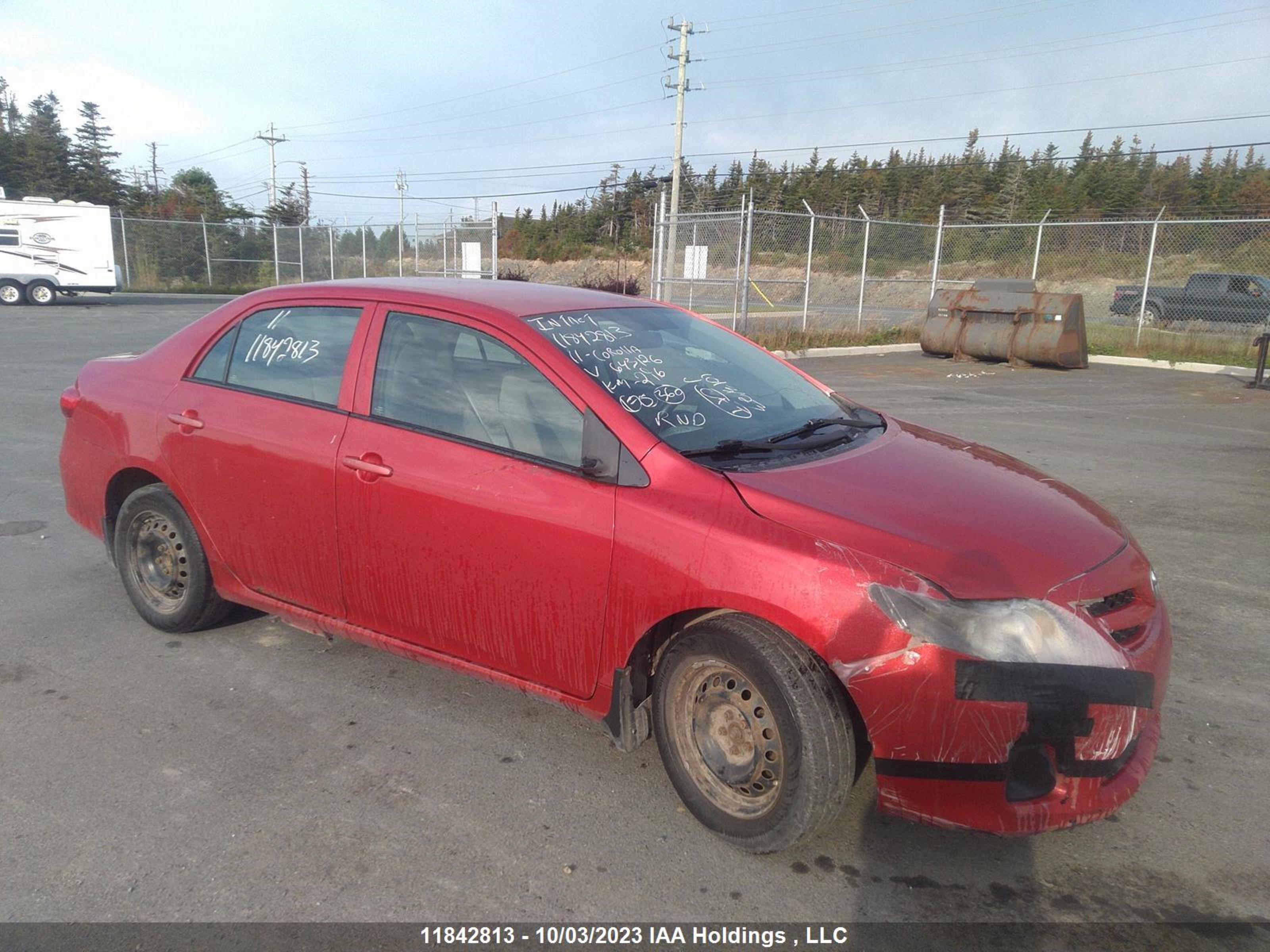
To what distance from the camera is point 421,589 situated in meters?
3.39

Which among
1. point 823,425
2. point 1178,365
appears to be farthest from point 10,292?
point 823,425

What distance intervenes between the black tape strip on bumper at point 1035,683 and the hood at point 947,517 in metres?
0.20

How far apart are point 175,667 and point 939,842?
3.23m

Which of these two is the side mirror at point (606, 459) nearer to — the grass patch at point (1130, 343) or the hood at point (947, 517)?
the hood at point (947, 517)

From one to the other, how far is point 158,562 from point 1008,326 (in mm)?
15708

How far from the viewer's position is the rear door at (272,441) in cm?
366

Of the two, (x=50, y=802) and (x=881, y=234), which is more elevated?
(x=881, y=234)

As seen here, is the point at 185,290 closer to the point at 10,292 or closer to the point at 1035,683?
the point at 10,292

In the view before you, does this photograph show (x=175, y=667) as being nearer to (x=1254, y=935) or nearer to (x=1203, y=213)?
A: (x=1254, y=935)

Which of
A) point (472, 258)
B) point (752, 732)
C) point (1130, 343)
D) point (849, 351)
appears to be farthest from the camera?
point (472, 258)

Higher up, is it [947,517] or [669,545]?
[947,517]

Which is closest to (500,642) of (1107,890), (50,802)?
(50,802)

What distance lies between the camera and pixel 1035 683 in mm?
2494

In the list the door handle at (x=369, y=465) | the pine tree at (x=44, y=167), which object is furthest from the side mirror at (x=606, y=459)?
the pine tree at (x=44, y=167)
